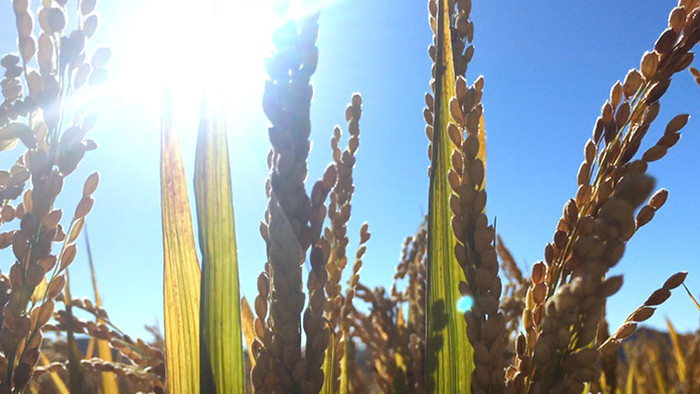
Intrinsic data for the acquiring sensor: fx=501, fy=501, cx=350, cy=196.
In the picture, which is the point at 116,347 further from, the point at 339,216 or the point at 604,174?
the point at 604,174

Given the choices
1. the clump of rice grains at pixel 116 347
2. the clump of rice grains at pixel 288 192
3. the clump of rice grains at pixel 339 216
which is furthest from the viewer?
the clump of rice grains at pixel 116 347

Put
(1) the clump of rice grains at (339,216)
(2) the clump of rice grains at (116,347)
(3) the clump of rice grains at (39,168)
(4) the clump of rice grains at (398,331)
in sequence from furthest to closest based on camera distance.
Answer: (4) the clump of rice grains at (398,331), (2) the clump of rice grains at (116,347), (1) the clump of rice grains at (339,216), (3) the clump of rice grains at (39,168)

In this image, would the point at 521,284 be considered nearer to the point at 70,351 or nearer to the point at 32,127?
the point at 70,351

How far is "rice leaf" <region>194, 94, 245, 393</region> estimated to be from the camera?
65 centimetres

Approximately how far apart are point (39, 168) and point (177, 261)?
8.7 inches

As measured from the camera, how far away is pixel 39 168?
660 millimetres

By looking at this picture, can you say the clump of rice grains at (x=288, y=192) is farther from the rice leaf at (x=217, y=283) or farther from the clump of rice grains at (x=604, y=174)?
the clump of rice grains at (x=604, y=174)

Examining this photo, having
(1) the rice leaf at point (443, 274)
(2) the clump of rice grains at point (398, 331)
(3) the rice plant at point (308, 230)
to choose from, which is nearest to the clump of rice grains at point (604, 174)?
(3) the rice plant at point (308, 230)

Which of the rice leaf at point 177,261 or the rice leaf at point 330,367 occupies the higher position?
the rice leaf at point 177,261

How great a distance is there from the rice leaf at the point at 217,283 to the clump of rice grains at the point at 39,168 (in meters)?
0.18

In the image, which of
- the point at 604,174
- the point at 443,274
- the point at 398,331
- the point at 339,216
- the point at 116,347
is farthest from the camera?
the point at 398,331

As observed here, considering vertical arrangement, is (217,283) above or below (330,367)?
above

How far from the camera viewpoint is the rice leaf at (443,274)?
0.70 metres

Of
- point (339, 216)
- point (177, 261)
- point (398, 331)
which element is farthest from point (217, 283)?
point (398, 331)
